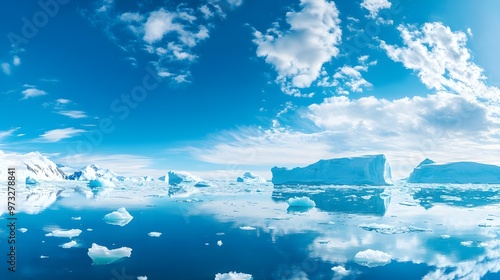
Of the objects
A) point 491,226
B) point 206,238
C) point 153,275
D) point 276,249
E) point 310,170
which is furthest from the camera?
point 310,170

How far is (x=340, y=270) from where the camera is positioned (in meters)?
9.33

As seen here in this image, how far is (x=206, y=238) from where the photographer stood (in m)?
13.6

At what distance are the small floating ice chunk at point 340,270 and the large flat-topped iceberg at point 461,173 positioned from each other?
294ft

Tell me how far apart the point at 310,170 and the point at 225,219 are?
54.3 m

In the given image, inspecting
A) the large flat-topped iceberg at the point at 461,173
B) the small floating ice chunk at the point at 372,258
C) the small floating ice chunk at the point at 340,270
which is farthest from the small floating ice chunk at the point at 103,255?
the large flat-topped iceberg at the point at 461,173

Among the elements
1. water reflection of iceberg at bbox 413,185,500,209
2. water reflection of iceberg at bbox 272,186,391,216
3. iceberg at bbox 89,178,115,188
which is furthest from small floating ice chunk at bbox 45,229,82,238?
iceberg at bbox 89,178,115,188

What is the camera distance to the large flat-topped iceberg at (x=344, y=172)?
217ft

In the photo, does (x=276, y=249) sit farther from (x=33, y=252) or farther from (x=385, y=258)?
(x=33, y=252)

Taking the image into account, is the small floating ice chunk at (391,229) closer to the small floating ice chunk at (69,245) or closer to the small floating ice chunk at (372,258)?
the small floating ice chunk at (372,258)

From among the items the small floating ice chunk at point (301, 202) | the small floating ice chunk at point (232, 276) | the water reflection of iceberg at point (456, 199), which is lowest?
the water reflection of iceberg at point (456, 199)

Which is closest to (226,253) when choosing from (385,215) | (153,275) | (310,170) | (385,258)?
(153,275)

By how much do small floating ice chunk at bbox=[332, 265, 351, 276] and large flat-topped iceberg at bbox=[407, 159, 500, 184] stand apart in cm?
8955

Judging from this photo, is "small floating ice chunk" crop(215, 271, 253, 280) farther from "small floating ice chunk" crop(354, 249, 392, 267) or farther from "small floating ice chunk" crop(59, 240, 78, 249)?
"small floating ice chunk" crop(59, 240, 78, 249)

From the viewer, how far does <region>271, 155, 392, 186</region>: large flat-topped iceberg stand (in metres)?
66.1
